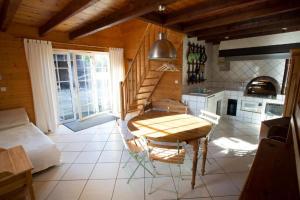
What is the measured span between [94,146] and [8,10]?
8.02ft

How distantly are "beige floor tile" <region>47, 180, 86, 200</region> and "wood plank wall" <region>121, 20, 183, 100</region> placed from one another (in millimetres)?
2957

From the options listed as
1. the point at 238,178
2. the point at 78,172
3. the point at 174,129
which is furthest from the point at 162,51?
the point at 78,172

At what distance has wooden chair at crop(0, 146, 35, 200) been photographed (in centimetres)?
143

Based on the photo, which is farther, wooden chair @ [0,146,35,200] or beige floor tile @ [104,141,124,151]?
beige floor tile @ [104,141,124,151]

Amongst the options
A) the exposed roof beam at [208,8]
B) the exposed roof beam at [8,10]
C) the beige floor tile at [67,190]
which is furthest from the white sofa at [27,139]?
the exposed roof beam at [208,8]

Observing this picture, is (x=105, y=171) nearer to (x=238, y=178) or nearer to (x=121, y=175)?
(x=121, y=175)

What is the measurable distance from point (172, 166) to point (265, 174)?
1687 mm

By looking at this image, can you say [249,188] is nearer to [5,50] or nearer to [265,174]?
[265,174]

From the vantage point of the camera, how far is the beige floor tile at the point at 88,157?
2.78 m

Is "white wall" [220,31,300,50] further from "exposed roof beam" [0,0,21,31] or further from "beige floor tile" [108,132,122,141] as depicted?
"exposed roof beam" [0,0,21,31]

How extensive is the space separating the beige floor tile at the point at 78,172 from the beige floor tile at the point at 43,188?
17 centimetres

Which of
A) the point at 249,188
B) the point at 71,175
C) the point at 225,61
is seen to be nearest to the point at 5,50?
the point at 71,175

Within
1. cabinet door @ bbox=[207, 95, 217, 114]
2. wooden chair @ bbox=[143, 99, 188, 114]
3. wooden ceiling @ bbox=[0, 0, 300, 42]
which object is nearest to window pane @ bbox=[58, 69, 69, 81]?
wooden ceiling @ bbox=[0, 0, 300, 42]

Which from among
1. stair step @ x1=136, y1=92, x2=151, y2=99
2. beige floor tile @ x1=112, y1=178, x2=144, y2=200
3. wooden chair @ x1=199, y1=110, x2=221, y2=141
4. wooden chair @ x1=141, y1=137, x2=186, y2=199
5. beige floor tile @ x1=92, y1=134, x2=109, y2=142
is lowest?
beige floor tile @ x1=112, y1=178, x2=144, y2=200
